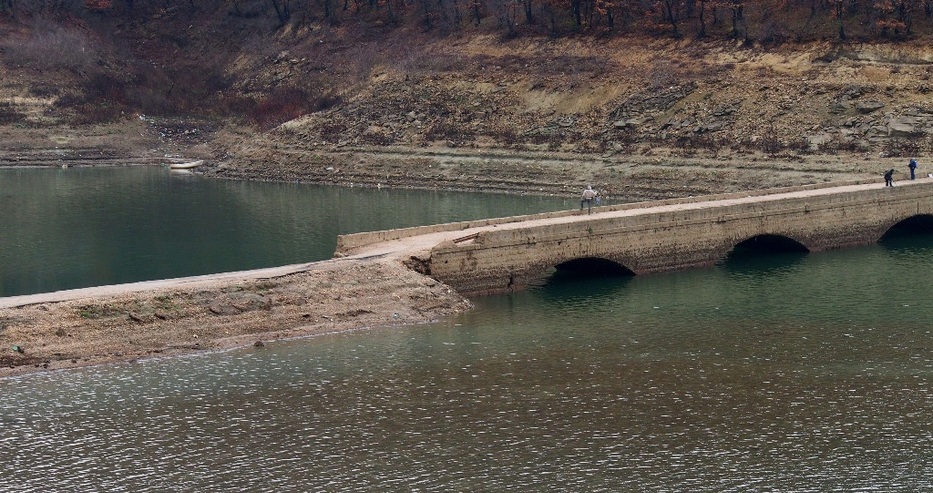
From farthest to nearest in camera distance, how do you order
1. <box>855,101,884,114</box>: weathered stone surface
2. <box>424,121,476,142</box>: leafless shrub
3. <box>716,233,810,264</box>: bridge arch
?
<box>424,121,476,142</box>: leafless shrub, <box>855,101,884,114</box>: weathered stone surface, <box>716,233,810,264</box>: bridge arch

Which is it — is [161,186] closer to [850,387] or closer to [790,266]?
[790,266]

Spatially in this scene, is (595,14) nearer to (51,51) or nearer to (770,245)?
(51,51)

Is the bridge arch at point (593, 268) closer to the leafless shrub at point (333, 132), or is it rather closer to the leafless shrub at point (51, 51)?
the leafless shrub at point (333, 132)

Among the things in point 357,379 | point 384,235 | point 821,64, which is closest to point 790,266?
point 384,235

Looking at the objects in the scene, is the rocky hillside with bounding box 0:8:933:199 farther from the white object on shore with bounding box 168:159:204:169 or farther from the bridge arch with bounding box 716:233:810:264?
the bridge arch with bounding box 716:233:810:264

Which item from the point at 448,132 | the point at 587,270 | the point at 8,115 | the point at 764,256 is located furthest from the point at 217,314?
the point at 8,115

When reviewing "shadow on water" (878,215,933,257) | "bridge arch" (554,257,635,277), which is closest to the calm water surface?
"bridge arch" (554,257,635,277)
